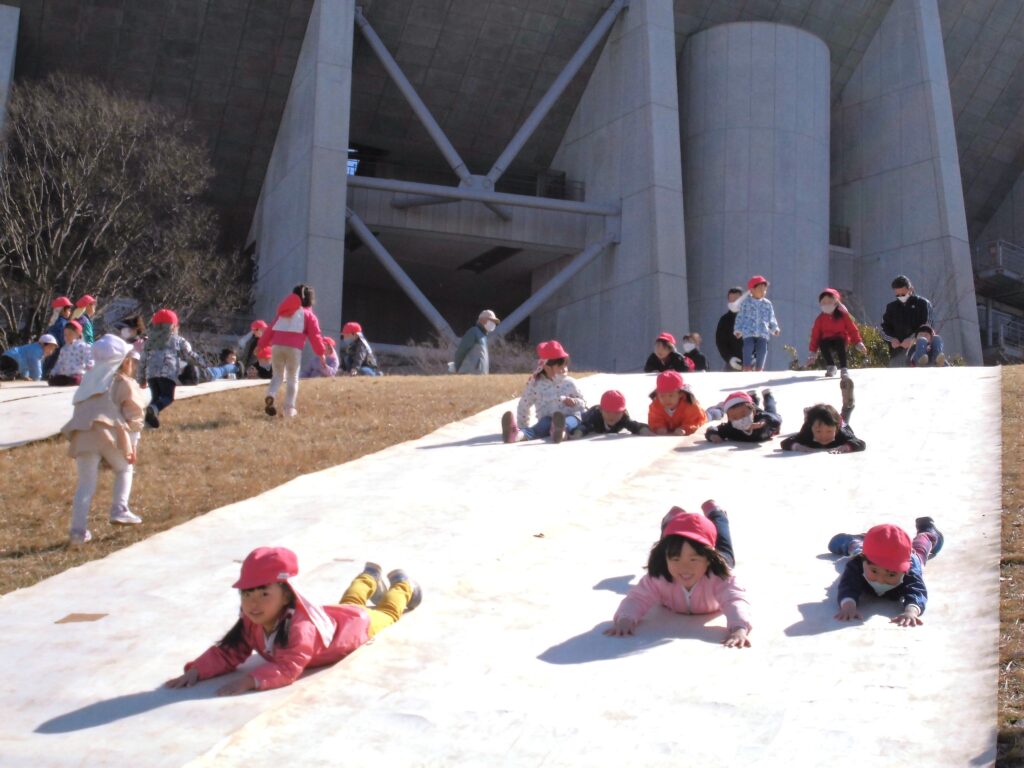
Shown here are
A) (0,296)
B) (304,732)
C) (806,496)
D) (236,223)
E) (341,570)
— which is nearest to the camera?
(304,732)

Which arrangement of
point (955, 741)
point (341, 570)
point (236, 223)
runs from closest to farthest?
point (955, 741) → point (341, 570) → point (236, 223)

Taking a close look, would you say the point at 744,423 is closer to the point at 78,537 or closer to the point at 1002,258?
the point at 78,537

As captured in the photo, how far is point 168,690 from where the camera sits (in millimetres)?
6180

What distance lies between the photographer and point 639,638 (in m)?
6.82

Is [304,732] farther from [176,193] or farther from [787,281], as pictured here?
[787,281]

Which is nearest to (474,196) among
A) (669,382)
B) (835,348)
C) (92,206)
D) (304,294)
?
(92,206)

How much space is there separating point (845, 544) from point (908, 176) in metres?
29.4

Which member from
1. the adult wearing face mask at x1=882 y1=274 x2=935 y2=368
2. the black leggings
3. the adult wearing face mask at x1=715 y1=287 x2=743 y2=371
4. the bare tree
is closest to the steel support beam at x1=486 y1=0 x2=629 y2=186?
the bare tree

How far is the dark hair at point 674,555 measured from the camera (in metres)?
6.86

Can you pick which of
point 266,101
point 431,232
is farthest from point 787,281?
point 266,101

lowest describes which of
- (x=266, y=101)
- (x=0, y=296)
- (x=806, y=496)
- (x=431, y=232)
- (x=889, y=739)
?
(x=889, y=739)

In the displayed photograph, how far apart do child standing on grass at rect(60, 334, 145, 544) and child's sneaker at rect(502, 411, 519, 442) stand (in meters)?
3.90

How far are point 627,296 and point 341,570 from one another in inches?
969

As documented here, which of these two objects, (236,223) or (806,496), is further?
(236,223)
